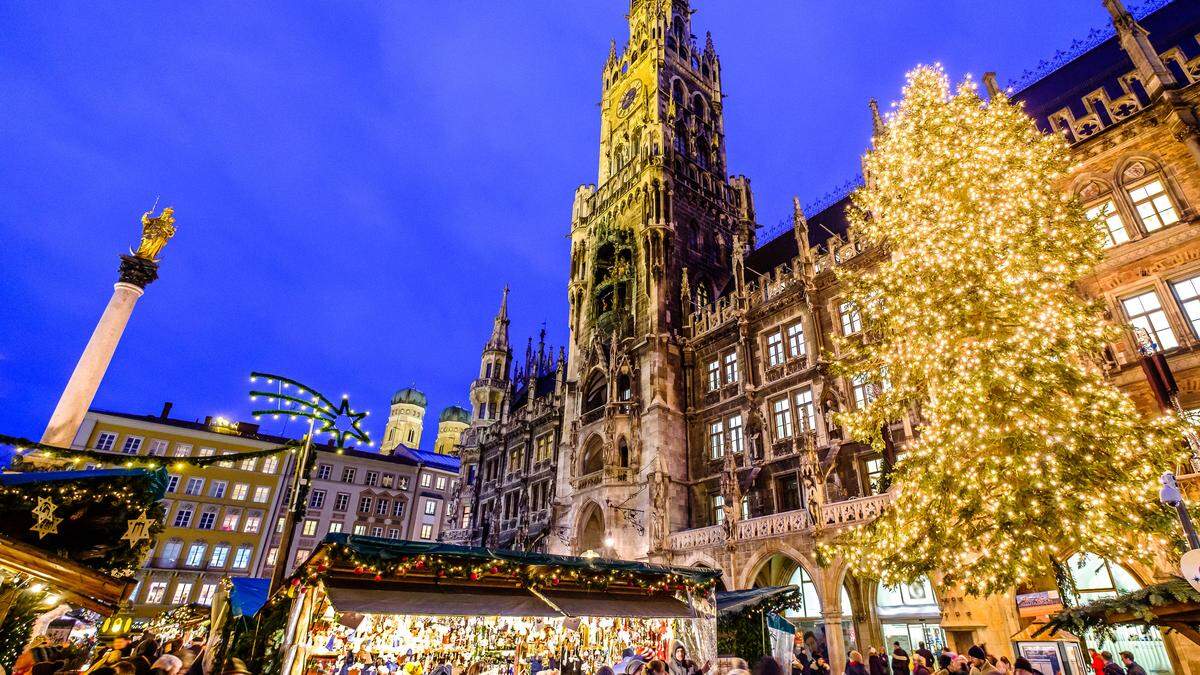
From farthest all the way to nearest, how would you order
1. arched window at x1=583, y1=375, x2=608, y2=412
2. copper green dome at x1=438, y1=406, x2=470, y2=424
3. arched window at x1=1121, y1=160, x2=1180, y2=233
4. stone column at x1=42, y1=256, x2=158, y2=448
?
copper green dome at x1=438, y1=406, x2=470, y2=424, arched window at x1=583, y1=375, x2=608, y2=412, arched window at x1=1121, y1=160, x2=1180, y2=233, stone column at x1=42, y1=256, x2=158, y2=448

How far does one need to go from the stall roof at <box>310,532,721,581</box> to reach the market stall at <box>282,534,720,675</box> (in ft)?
0.08

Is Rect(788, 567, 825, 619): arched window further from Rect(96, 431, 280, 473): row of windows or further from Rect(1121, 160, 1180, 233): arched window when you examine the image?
Rect(96, 431, 280, 473): row of windows

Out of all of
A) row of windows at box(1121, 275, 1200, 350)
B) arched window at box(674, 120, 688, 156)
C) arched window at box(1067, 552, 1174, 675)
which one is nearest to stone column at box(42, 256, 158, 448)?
arched window at box(1067, 552, 1174, 675)

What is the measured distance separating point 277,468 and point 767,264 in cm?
4574

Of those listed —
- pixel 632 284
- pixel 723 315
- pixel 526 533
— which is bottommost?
pixel 526 533

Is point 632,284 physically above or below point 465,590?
above

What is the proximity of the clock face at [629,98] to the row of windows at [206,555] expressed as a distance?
47.0 meters

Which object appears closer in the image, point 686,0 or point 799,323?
point 799,323

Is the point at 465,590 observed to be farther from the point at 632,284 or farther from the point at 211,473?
the point at 211,473

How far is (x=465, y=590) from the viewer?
478 inches

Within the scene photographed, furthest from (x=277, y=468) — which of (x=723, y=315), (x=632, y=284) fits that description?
(x=723, y=315)

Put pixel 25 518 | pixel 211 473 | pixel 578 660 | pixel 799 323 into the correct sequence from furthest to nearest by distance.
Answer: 1. pixel 211 473
2. pixel 799 323
3. pixel 578 660
4. pixel 25 518

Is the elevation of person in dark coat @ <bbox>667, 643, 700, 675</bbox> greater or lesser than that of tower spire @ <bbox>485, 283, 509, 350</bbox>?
lesser

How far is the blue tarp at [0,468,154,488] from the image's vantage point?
9500mm
